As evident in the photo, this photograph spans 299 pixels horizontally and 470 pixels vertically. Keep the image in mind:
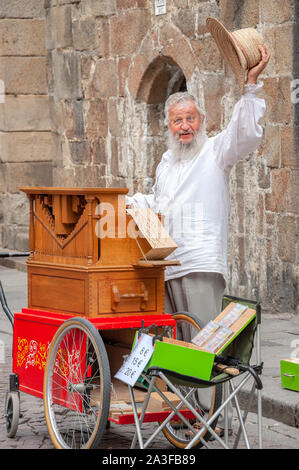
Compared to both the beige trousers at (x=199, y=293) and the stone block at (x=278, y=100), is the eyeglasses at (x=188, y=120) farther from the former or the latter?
the stone block at (x=278, y=100)

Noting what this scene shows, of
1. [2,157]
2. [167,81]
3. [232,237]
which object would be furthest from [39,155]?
[232,237]

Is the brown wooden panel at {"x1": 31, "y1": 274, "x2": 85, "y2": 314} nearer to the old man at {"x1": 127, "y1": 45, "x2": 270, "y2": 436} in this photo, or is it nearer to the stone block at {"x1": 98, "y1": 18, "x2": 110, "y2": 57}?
the old man at {"x1": 127, "y1": 45, "x2": 270, "y2": 436}

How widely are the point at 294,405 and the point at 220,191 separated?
130 centimetres

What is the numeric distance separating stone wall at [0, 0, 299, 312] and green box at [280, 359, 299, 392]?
268 centimetres

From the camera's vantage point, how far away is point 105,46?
12.8 m

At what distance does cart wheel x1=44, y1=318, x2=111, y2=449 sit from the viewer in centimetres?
510

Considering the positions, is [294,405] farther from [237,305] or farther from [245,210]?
[245,210]

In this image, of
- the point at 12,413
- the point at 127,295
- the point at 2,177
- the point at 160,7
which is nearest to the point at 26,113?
the point at 2,177

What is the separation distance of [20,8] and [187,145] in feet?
32.7

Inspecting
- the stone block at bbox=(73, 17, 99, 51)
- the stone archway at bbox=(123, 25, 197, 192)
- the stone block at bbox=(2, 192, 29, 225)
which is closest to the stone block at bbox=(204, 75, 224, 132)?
the stone archway at bbox=(123, 25, 197, 192)

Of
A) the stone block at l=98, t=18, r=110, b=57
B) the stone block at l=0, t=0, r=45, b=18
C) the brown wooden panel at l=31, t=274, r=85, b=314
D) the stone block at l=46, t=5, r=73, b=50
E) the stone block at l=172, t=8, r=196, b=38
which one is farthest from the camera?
the stone block at l=0, t=0, r=45, b=18

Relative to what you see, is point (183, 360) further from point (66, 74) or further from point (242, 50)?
point (66, 74)

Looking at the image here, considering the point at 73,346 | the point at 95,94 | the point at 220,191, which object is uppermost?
the point at 95,94

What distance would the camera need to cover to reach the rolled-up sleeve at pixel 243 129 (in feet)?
17.4
